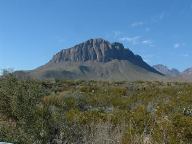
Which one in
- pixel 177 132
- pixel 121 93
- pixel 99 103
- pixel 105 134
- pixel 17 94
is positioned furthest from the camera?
pixel 121 93

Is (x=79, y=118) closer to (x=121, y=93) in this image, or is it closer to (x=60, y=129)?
A: (x=60, y=129)

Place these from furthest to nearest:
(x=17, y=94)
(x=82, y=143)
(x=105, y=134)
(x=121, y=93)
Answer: (x=121, y=93) → (x=17, y=94) → (x=82, y=143) → (x=105, y=134)

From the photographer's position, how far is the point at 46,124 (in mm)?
12977

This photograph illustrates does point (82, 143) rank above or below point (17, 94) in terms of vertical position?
below

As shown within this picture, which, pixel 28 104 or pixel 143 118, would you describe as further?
pixel 143 118

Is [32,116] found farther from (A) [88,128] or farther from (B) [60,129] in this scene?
(A) [88,128]

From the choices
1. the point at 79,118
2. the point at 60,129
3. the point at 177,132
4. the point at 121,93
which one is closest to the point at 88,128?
the point at 60,129

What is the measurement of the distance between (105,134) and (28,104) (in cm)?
338

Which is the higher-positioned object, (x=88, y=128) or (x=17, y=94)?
(x=17, y=94)

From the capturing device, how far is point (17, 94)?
14.5 m

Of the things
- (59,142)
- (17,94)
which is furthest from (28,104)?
(59,142)

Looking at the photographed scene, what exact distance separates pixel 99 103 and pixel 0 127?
16.2m

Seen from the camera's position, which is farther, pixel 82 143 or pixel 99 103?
pixel 99 103

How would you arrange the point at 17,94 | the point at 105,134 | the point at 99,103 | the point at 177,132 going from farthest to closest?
1. the point at 99,103
2. the point at 17,94
3. the point at 105,134
4. the point at 177,132
